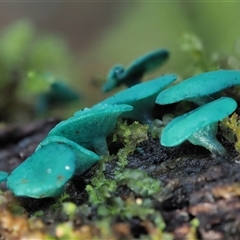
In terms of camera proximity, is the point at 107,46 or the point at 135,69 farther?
the point at 107,46

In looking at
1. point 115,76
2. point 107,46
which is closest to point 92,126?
point 115,76

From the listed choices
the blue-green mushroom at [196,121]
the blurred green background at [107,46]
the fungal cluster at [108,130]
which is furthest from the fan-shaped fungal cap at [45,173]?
the blurred green background at [107,46]

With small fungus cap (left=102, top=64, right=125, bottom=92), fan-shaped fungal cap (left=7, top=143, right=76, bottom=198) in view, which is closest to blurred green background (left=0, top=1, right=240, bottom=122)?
small fungus cap (left=102, top=64, right=125, bottom=92)

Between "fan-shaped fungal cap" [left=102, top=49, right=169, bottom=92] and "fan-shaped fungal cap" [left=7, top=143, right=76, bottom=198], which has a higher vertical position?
"fan-shaped fungal cap" [left=7, top=143, right=76, bottom=198]

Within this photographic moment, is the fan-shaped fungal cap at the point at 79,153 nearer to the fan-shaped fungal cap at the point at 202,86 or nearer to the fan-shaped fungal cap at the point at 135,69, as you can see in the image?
the fan-shaped fungal cap at the point at 202,86

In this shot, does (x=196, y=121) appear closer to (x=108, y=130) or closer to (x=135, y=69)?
(x=108, y=130)

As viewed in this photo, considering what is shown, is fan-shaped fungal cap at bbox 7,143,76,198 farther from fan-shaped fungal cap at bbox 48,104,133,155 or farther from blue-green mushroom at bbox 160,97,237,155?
blue-green mushroom at bbox 160,97,237,155
